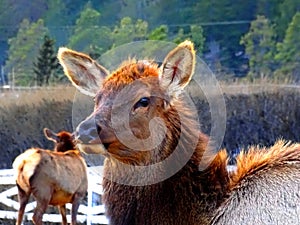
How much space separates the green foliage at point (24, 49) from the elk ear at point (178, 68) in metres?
16.3

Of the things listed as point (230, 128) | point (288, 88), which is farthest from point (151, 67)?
point (288, 88)

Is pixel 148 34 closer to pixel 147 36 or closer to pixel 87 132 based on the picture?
pixel 147 36

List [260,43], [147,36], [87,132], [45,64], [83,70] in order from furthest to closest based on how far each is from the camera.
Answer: [260,43]
[147,36]
[45,64]
[83,70]
[87,132]

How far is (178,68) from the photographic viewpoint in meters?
4.25

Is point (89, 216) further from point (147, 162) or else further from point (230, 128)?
point (147, 162)

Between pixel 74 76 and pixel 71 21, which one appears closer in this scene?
pixel 74 76

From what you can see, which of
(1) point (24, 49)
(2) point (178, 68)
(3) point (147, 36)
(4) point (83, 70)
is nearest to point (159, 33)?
(3) point (147, 36)

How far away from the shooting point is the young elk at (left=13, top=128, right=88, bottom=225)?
8.65 m

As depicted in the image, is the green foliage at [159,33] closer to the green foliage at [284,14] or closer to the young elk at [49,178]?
the green foliage at [284,14]

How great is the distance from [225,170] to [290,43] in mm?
22310

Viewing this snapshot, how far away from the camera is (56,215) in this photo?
1041cm

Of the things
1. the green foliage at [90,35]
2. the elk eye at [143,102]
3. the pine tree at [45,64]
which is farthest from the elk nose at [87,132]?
the green foliage at [90,35]

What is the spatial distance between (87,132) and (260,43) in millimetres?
23564

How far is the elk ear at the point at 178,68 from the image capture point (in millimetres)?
4195
